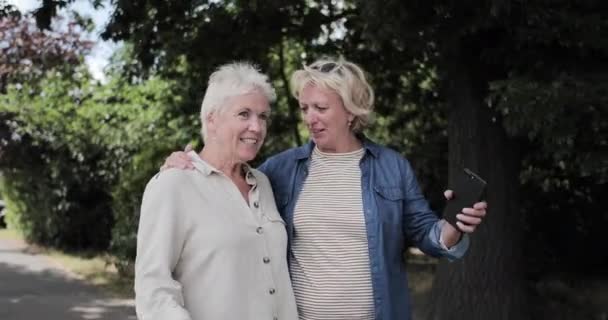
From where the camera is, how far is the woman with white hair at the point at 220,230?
247 centimetres

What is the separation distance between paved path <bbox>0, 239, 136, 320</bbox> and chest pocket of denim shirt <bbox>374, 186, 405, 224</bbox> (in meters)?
6.06

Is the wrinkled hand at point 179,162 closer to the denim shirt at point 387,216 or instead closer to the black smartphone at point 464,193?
the denim shirt at point 387,216

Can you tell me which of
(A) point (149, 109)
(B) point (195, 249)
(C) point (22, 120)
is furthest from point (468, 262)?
(C) point (22, 120)

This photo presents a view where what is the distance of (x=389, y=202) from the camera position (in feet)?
9.78

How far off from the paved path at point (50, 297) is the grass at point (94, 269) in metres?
0.18

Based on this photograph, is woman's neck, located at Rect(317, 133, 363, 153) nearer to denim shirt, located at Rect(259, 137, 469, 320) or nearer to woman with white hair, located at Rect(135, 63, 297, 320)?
denim shirt, located at Rect(259, 137, 469, 320)

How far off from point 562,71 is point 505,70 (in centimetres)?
104

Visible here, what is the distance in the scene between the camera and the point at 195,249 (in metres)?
2.53

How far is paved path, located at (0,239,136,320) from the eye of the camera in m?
8.47

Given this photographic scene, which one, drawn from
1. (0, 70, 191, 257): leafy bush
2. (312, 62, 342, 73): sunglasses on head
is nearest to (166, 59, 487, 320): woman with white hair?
(312, 62, 342, 73): sunglasses on head

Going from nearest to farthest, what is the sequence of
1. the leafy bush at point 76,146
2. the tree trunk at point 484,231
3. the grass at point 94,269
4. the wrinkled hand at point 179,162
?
the wrinkled hand at point 179,162 → the tree trunk at point 484,231 → the grass at point 94,269 → the leafy bush at point 76,146

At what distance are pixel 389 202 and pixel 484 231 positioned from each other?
13.4 ft

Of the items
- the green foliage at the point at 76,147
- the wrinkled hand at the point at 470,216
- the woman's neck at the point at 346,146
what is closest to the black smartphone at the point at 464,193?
the wrinkled hand at the point at 470,216

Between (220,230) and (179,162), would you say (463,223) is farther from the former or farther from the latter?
(179,162)
